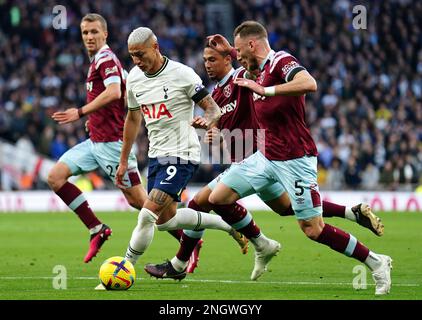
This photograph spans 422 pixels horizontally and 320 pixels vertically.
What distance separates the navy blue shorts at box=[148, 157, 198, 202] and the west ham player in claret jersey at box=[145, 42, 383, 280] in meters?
0.56

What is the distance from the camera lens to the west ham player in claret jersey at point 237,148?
1058 cm

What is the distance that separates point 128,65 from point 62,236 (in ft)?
44.3

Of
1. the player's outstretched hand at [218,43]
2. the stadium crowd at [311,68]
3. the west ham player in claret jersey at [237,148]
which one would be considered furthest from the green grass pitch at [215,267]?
the stadium crowd at [311,68]

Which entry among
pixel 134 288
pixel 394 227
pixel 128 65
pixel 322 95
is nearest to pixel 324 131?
pixel 322 95

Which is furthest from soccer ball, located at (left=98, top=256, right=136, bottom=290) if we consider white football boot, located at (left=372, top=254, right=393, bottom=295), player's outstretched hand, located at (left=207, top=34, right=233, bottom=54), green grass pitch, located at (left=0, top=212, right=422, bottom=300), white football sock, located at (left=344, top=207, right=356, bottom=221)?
player's outstretched hand, located at (left=207, top=34, right=233, bottom=54)

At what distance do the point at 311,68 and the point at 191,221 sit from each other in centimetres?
2152

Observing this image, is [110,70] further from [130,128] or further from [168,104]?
[168,104]

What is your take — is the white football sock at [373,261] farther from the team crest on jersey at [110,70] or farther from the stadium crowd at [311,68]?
the stadium crowd at [311,68]

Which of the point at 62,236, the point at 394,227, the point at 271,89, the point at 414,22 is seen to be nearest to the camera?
the point at 271,89

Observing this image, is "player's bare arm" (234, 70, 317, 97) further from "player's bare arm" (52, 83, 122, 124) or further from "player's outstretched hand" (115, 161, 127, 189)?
"player's bare arm" (52, 83, 122, 124)

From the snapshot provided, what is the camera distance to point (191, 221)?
10445 mm

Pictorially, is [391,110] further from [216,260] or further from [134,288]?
[134,288]

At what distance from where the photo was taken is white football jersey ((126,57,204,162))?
33.3ft
